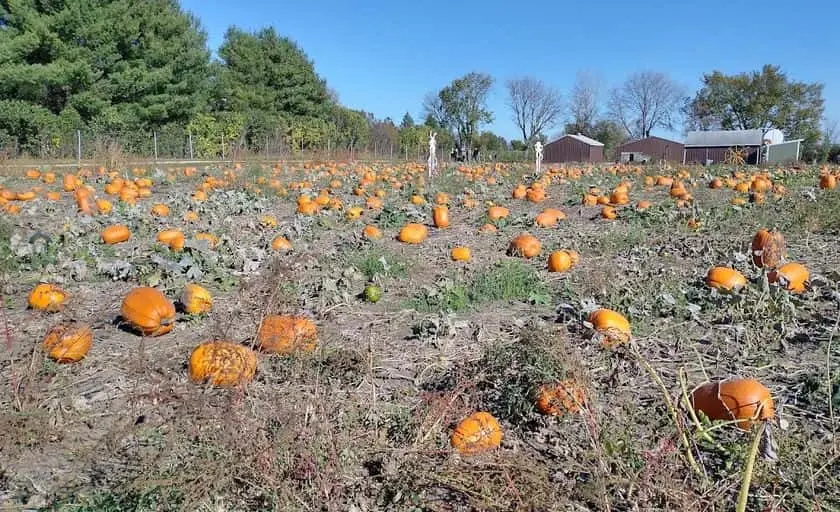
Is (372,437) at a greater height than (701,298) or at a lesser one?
lesser

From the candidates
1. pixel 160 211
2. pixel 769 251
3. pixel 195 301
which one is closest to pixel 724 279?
pixel 769 251

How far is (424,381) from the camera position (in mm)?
3229

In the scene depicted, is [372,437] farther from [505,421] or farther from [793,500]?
[793,500]


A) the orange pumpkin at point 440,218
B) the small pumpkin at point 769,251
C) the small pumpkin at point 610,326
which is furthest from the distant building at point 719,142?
the small pumpkin at point 610,326

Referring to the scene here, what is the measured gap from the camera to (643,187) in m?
11.8

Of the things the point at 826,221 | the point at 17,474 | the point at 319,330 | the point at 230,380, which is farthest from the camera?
the point at 826,221

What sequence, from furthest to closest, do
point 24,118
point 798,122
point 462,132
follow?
1. point 462,132
2. point 798,122
3. point 24,118

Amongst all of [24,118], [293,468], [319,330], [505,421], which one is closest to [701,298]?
[505,421]

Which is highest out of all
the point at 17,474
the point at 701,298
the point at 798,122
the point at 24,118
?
the point at 798,122

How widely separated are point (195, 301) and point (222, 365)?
1.27m

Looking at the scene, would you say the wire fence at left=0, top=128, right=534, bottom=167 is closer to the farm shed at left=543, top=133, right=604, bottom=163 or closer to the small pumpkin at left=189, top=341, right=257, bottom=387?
the small pumpkin at left=189, top=341, right=257, bottom=387

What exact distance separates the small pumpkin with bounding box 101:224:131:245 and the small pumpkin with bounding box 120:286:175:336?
304 cm

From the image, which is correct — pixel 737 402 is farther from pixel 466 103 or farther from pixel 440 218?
pixel 466 103

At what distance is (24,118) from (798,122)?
6514cm
